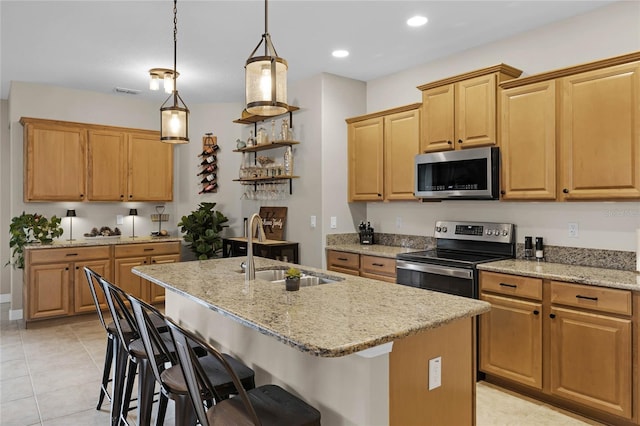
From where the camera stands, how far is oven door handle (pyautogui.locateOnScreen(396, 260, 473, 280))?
10.8ft

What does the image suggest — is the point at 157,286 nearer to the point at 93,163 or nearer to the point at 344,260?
the point at 93,163

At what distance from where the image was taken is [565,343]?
280 centimetres

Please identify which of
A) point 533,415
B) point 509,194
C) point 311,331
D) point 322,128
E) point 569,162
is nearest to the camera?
point 311,331

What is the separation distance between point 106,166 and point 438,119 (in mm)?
4035

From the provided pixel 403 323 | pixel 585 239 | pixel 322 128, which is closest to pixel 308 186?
pixel 322 128

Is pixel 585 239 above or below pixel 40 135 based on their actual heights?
below

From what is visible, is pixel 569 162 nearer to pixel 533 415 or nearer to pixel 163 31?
pixel 533 415

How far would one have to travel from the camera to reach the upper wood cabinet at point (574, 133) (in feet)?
9.11

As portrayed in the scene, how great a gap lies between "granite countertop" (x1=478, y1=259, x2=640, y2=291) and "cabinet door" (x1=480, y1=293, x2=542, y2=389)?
8.2 inches

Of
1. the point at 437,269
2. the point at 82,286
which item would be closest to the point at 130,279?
the point at 82,286

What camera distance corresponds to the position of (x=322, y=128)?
4699mm

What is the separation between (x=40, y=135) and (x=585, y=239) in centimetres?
558

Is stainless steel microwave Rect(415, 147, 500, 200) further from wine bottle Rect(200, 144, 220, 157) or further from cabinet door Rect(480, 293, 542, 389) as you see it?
wine bottle Rect(200, 144, 220, 157)

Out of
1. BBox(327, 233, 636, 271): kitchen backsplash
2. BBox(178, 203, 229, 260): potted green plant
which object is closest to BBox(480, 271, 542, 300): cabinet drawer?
BBox(327, 233, 636, 271): kitchen backsplash
